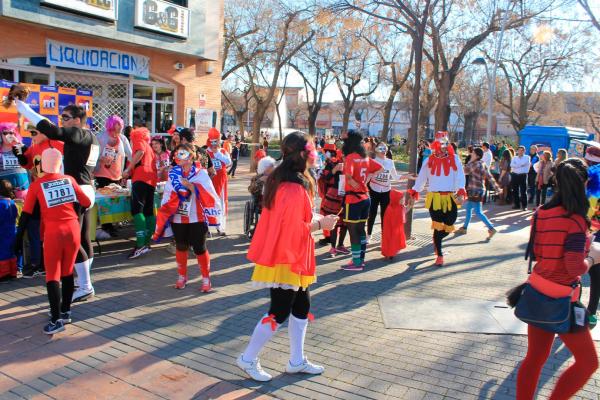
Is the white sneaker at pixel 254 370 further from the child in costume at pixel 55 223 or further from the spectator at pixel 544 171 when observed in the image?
the spectator at pixel 544 171

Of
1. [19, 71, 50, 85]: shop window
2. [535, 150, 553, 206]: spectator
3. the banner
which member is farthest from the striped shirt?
[19, 71, 50, 85]: shop window

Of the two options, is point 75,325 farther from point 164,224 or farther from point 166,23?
point 166,23

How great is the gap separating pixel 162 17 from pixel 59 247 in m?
10.4

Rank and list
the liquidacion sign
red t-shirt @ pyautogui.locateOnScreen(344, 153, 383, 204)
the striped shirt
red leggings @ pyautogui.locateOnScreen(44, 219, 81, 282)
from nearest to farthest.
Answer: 1. the striped shirt
2. red leggings @ pyautogui.locateOnScreen(44, 219, 81, 282)
3. red t-shirt @ pyautogui.locateOnScreen(344, 153, 383, 204)
4. the liquidacion sign

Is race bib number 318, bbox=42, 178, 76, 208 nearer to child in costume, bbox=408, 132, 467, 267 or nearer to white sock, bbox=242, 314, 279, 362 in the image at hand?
white sock, bbox=242, 314, 279, 362

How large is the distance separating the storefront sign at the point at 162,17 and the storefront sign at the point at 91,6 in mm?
764

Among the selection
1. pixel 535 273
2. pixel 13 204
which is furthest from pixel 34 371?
pixel 535 273

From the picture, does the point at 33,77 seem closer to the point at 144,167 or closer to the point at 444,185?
the point at 144,167

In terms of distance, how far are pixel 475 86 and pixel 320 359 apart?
1890 inches

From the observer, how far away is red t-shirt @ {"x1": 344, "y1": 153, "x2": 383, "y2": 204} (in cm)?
707

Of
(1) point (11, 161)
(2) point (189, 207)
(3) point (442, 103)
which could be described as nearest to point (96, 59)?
(1) point (11, 161)

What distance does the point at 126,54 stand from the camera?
1320 cm

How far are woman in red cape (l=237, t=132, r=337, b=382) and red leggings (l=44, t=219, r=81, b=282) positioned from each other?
1864 millimetres

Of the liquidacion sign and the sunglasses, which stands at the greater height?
the liquidacion sign
